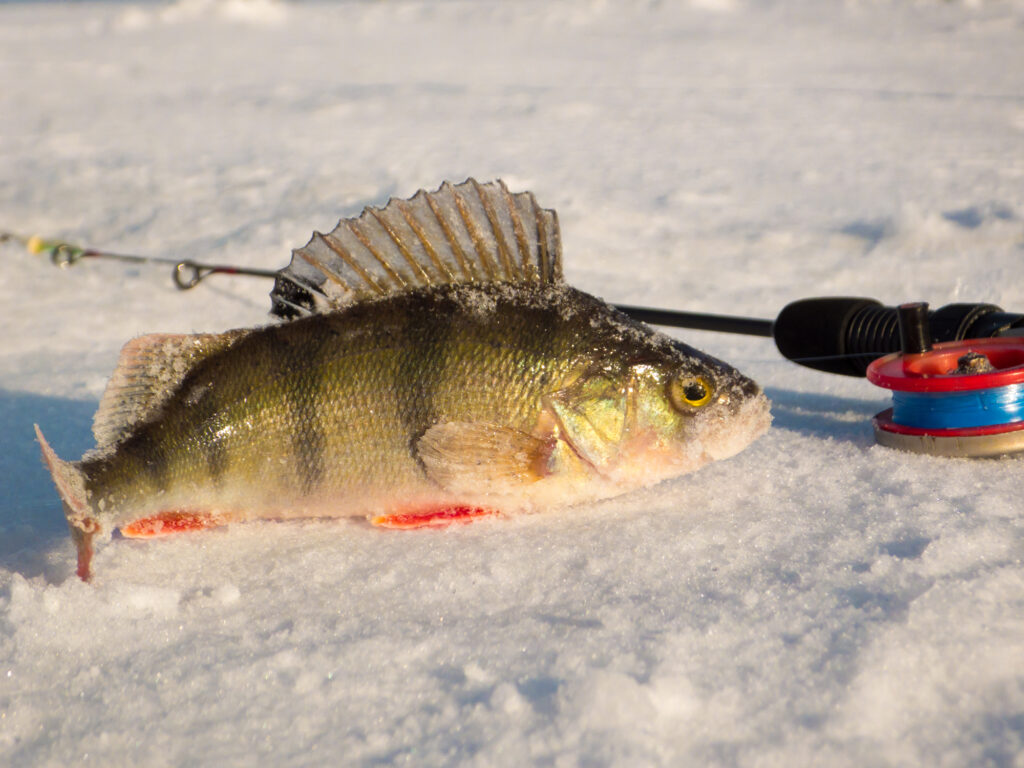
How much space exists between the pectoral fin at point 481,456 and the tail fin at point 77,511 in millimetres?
750

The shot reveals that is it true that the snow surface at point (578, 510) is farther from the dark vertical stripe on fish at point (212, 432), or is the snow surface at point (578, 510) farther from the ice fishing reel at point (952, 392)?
the dark vertical stripe on fish at point (212, 432)

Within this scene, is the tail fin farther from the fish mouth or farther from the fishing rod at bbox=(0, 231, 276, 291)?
the fishing rod at bbox=(0, 231, 276, 291)

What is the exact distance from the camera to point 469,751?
4.83ft

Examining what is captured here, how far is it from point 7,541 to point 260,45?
941cm

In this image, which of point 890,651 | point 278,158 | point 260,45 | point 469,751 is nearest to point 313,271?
point 469,751

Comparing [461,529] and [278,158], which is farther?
[278,158]

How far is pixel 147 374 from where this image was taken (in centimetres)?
218

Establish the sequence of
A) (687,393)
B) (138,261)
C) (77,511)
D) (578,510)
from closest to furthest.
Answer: (77,511)
(687,393)
(578,510)
(138,261)

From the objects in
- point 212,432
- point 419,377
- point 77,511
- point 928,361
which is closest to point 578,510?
point 419,377

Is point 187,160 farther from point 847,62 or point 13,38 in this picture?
point 13,38

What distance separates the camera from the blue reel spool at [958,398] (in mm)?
2252

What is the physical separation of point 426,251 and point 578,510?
0.77m

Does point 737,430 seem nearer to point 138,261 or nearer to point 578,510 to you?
point 578,510

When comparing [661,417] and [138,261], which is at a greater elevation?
[138,261]
